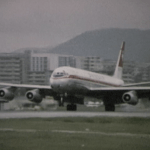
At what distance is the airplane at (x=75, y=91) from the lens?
3044 centimetres

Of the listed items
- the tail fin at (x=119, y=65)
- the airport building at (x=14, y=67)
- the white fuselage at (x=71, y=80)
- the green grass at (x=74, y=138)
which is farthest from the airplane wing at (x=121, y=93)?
the green grass at (x=74, y=138)

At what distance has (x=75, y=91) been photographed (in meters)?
31.8

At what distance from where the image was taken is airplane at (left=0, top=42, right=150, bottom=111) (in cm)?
3044

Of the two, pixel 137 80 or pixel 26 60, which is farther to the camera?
pixel 26 60

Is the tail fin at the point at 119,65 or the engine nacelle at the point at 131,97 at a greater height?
the tail fin at the point at 119,65

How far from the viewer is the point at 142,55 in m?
23.9

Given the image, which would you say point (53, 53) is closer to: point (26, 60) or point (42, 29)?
point (26, 60)

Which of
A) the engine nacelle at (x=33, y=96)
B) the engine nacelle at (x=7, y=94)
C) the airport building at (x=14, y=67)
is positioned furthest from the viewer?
the airport building at (x=14, y=67)

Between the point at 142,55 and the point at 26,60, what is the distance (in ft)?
68.9

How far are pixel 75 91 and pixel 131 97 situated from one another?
16.2 ft

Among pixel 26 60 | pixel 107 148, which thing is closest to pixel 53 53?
pixel 26 60

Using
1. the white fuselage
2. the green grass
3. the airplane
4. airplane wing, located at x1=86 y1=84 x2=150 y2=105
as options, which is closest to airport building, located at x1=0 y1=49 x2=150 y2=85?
airplane wing, located at x1=86 y1=84 x2=150 y2=105

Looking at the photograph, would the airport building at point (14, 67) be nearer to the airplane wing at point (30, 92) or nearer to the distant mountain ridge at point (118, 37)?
the airplane wing at point (30, 92)

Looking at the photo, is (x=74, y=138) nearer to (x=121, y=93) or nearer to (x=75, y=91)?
(x=75, y=91)
